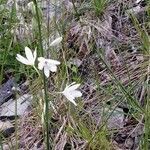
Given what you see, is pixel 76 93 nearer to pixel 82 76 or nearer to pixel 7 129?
pixel 7 129

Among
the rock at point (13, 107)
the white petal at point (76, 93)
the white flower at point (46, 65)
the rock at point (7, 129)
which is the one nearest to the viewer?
the white flower at point (46, 65)

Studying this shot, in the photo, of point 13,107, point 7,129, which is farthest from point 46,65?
point 13,107

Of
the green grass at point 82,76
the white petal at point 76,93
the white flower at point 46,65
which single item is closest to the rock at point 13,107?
the green grass at point 82,76

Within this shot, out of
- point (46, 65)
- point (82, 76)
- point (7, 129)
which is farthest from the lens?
point (82, 76)

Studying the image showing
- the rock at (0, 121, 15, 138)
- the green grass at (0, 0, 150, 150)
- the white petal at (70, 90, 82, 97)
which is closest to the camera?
the white petal at (70, 90, 82, 97)

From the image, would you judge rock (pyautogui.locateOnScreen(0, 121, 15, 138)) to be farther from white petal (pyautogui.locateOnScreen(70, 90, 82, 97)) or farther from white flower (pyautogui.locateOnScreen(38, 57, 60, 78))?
white flower (pyautogui.locateOnScreen(38, 57, 60, 78))

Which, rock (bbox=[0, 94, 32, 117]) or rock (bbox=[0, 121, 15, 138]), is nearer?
rock (bbox=[0, 121, 15, 138])

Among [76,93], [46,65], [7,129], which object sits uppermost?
[46,65]

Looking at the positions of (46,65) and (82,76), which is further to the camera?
(82,76)

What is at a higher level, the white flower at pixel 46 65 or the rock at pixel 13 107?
the white flower at pixel 46 65

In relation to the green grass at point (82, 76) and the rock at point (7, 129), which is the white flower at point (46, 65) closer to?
the green grass at point (82, 76)

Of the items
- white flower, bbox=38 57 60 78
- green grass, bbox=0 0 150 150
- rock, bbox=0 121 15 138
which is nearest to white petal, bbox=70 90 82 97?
white flower, bbox=38 57 60 78
